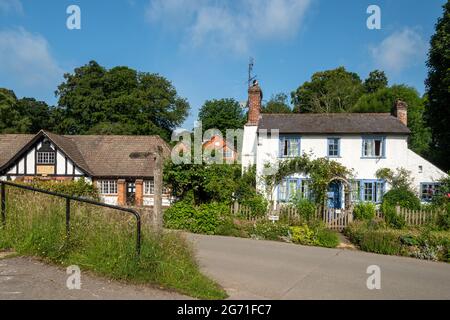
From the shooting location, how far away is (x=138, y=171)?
26.9 meters

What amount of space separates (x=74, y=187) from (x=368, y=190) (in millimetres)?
18131

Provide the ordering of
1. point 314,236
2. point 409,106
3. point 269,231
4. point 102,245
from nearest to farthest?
point 102,245 → point 314,236 → point 269,231 → point 409,106

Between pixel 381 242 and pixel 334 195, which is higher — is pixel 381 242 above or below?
below

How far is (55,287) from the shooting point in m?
5.47

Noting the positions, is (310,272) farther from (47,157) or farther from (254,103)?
(47,157)

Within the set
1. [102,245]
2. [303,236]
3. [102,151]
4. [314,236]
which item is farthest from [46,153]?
[102,245]

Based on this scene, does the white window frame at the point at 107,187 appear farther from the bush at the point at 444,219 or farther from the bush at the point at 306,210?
the bush at the point at 444,219

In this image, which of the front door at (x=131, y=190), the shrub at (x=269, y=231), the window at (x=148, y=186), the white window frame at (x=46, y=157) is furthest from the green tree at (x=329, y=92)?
the shrub at (x=269, y=231)

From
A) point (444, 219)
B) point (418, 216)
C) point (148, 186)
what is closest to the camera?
point (444, 219)

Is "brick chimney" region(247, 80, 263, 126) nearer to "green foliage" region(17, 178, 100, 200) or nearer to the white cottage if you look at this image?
the white cottage

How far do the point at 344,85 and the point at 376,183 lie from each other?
35.3 meters

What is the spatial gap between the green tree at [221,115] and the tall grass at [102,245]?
1866 inches

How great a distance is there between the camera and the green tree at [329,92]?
170ft

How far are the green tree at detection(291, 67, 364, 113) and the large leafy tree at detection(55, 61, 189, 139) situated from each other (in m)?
19.8
